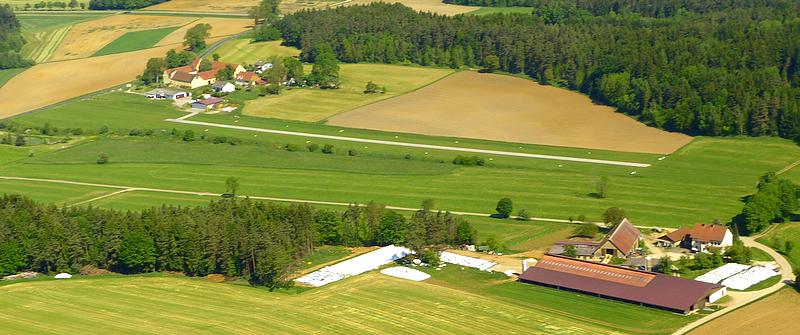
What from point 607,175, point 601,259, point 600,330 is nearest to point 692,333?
point 600,330

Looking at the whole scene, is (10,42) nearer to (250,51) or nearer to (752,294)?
(250,51)

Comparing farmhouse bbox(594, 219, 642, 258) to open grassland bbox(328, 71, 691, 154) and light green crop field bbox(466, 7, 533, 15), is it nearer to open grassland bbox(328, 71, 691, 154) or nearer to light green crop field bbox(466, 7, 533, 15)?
open grassland bbox(328, 71, 691, 154)

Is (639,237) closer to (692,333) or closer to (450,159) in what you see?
(692,333)

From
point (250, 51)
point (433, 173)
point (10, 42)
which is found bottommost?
point (433, 173)

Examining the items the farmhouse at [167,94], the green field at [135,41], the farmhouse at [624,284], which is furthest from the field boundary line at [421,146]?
the green field at [135,41]

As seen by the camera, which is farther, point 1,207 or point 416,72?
point 416,72

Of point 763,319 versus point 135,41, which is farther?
point 135,41

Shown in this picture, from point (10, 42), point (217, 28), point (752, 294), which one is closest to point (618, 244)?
point (752, 294)

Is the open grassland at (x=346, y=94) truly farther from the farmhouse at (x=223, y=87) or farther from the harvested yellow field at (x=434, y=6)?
the harvested yellow field at (x=434, y=6)
